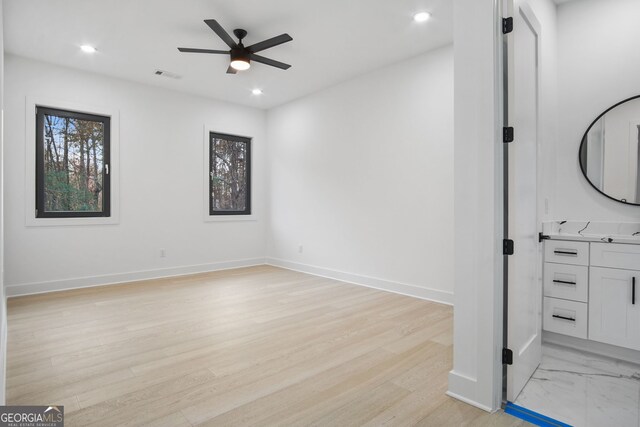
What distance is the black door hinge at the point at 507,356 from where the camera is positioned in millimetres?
1890

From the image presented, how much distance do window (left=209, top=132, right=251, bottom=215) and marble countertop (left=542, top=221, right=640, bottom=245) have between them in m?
4.63

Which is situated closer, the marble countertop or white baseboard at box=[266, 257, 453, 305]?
the marble countertop

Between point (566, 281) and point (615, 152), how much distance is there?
A: 1.13 meters

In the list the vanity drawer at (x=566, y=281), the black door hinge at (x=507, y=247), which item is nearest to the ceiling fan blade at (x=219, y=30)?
the black door hinge at (x=507, y=247)

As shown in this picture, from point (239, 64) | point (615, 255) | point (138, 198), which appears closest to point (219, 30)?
point (239, 64)

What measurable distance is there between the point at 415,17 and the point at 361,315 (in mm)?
2854

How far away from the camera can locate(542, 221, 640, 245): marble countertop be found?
2.51m

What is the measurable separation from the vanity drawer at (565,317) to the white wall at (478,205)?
1.15m

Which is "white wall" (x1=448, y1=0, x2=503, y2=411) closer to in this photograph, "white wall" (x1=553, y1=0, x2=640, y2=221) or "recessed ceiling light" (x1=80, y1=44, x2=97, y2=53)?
"white wall" (x1=553, y1=0, x2=640, y2=221)

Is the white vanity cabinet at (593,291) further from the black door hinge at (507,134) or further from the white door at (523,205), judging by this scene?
the black door hinge at (507,134)

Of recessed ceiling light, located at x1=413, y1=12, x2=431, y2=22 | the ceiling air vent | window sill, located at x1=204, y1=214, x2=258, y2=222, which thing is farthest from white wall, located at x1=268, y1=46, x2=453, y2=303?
the ceiling air vent

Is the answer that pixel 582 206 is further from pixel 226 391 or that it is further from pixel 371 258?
pixel 226 391

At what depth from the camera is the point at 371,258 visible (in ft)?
15.1

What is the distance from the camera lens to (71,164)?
4.57 meters
